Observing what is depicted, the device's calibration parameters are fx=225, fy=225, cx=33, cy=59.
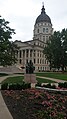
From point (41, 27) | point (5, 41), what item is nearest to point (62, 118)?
point (5, 41)

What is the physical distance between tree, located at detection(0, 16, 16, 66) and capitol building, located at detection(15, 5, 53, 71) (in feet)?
150

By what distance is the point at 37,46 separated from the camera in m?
110

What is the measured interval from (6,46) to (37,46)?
63.1m

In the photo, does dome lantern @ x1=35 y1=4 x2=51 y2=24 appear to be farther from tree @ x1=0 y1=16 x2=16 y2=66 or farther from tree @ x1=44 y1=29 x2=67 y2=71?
tree @ x1=0 y1=16 x2=16 y2=66

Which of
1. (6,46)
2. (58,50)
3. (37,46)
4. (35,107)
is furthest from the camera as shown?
(37,46)

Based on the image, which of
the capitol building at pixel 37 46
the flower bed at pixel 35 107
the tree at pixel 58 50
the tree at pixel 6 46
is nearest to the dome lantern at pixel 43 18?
the capitol building at pixel 37 46

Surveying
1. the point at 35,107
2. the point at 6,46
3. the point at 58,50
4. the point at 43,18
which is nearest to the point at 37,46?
the point at 43,18

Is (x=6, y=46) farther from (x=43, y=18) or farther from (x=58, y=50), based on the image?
(x=43, y=18)

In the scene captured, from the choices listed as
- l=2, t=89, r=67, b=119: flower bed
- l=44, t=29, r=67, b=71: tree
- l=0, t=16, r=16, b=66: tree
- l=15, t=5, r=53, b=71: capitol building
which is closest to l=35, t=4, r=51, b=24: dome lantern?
l=15, t=5, r=53, b=71: capitol building

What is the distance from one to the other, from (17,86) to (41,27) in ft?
356

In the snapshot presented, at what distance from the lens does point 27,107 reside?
36.2ft

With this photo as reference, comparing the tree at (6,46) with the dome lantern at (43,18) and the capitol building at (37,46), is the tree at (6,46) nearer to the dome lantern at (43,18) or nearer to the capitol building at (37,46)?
the capitol building at (37,46)

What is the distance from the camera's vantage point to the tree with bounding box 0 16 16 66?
47281 mm

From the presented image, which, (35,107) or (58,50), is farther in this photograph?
(58,50)
